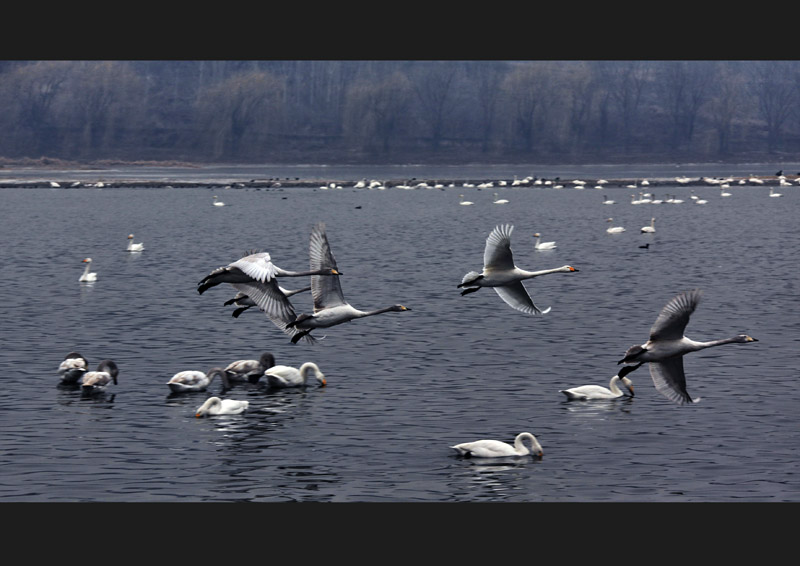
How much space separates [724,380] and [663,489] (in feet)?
37.8

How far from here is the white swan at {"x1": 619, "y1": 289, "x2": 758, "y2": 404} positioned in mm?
23672

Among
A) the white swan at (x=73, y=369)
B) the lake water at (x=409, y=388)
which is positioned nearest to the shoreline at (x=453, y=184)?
the lake water at (x=409, y=388)

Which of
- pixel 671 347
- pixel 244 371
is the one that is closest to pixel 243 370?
pixel 244 371

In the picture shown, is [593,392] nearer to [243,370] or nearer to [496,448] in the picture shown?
[496,448]

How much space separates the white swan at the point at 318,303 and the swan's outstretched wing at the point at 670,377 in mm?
5402

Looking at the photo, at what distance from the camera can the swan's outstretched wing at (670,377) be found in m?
24.7

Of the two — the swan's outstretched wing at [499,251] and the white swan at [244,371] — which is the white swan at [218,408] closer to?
the white swan at [244,371]

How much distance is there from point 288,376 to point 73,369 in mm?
5844

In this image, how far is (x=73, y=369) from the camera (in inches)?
1308

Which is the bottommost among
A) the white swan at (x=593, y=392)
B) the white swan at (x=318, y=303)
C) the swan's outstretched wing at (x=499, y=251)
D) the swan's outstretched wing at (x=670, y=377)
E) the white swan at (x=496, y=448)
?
the white swan at (x=496, y=448)

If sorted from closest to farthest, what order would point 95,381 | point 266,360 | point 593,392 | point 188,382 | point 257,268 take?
point 257,268
point 593,392
point 95,381
point 188,382
point 266,360

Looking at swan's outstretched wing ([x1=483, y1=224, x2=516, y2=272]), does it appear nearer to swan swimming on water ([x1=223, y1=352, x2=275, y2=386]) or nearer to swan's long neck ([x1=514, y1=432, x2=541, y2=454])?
swan's long neck ([x1=514, y1=432, x2=541, y2=454])

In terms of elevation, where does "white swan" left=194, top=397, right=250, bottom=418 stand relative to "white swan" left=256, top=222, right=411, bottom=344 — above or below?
below

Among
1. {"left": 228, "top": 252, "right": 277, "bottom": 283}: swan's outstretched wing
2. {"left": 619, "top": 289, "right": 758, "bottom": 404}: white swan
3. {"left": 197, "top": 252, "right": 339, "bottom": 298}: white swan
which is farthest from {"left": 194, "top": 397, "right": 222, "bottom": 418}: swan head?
{"left": 619, "top": 289, "right": 758, "bottom": 404}: white swan
